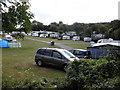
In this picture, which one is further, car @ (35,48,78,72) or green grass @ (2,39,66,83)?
car @ (35,48,78,72)

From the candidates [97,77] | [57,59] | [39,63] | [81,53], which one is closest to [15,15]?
[97,77]

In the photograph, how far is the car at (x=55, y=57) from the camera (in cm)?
1185

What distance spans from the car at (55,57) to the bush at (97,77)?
217 inches

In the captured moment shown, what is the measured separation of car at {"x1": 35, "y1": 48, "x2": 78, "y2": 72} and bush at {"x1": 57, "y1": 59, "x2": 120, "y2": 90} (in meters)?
5.50

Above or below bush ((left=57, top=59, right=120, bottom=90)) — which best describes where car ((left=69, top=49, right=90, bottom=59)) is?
below

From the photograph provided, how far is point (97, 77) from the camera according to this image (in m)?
4.81

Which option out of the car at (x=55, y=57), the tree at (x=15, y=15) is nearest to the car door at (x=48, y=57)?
the car at (x=55, y=57)

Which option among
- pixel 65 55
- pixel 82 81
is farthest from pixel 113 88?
pixel 65 55

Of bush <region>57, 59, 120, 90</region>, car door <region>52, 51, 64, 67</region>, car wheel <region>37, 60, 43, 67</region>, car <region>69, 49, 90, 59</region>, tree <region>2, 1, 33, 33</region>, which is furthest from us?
car <region>69, 49, 90, 59</region>

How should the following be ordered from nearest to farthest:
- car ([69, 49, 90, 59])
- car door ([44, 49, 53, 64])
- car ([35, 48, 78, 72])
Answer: car ([35, 48, 78, 72])
car door ([44, 49, 53, 64])
car ([69, 49, 90, 59])

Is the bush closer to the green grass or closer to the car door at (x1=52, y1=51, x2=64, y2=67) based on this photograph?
the green grass

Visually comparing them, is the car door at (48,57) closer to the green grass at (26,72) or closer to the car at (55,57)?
the car at (55,57)

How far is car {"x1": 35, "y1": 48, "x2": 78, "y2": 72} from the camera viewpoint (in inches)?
467

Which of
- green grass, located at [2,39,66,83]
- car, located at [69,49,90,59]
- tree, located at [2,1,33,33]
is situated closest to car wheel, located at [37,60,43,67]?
green grass, located at [2,39,66,83]
